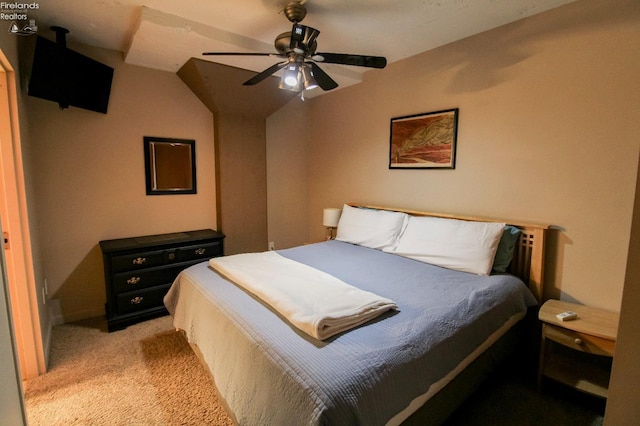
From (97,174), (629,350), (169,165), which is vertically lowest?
(629,350)

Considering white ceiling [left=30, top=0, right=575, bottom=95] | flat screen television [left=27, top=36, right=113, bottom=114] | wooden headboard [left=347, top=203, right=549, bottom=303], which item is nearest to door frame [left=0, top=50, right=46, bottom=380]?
flat screen television [left=27, top=36, right=113, bottom=114]

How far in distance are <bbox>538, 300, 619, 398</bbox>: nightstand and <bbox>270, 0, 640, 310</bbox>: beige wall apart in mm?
190

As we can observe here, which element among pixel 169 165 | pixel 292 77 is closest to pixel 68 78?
pixel 169 165

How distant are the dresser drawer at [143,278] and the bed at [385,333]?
73 cm

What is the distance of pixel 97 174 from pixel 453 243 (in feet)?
10.9

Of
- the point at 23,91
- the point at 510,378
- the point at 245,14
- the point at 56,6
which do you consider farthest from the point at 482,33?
the point at 23,91

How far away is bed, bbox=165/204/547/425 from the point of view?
118 centimetres

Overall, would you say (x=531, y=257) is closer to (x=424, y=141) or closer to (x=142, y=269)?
(x=424, y=141)

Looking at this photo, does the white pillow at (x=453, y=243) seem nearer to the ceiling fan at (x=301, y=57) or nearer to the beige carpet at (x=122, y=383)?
the ceiling fan at (x=301, y=57)

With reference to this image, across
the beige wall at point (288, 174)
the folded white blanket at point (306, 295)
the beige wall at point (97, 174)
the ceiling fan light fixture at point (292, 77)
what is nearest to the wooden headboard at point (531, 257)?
the folded white blanket at point (306, 295)

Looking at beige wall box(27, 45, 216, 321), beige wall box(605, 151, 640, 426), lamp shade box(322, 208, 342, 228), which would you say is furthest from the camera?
lamp shade box(322, 208, 342, 228)

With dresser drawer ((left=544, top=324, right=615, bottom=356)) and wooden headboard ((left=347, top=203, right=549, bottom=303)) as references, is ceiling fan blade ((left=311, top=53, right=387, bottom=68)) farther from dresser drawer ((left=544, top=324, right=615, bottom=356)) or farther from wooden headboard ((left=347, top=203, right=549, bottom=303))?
dresser drawer ((left=544, top=324, right=615, bottom=356))

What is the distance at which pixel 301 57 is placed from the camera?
202cm

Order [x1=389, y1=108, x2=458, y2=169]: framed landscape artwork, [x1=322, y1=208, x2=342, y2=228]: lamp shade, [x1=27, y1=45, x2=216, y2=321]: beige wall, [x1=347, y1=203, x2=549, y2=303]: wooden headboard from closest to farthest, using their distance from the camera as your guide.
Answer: [x1=347, y1=203, x2=549, y2=303]: wooden headboard, [x1=27, y1=45, x2=216, y2=321]: beige wall, [x1=389, y1=108, x2=458, y2=169]: framed landscape artwork, [x1=322, y1=208, x2=342, y2=228]: lamp shade
